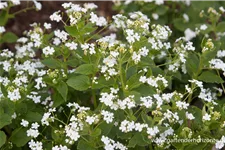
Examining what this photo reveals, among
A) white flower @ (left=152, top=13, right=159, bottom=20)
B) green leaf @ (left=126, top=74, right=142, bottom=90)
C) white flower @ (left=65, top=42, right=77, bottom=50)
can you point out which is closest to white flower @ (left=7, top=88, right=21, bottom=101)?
white flower @ (left=65, top=42, right=77, bottom=50)

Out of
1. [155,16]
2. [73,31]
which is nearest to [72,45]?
[73,31]

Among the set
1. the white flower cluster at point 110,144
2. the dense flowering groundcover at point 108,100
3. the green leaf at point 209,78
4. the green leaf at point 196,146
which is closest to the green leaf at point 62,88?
the dense flowering groundcover at point 108,100

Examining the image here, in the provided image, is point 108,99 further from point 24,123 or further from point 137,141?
point 24,123

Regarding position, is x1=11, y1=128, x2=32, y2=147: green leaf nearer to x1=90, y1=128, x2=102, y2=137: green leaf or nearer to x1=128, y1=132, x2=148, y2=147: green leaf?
x1=90, y1=128, x2=102, y2=137: green leaf

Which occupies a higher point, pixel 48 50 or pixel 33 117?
Result: pixel 48 50

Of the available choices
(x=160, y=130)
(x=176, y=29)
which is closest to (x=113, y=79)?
(x=160, y=130)

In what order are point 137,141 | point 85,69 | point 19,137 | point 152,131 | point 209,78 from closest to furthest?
point 152,131
point 137,141
point 85,69
point 19,137
point 209,78

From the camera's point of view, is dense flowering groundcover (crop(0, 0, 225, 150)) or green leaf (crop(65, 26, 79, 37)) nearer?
dense flowering groundcover (crop(0, 0, 225, 150))

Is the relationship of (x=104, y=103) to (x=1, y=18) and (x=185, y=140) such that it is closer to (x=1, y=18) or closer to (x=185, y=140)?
(x=185, y=140)
